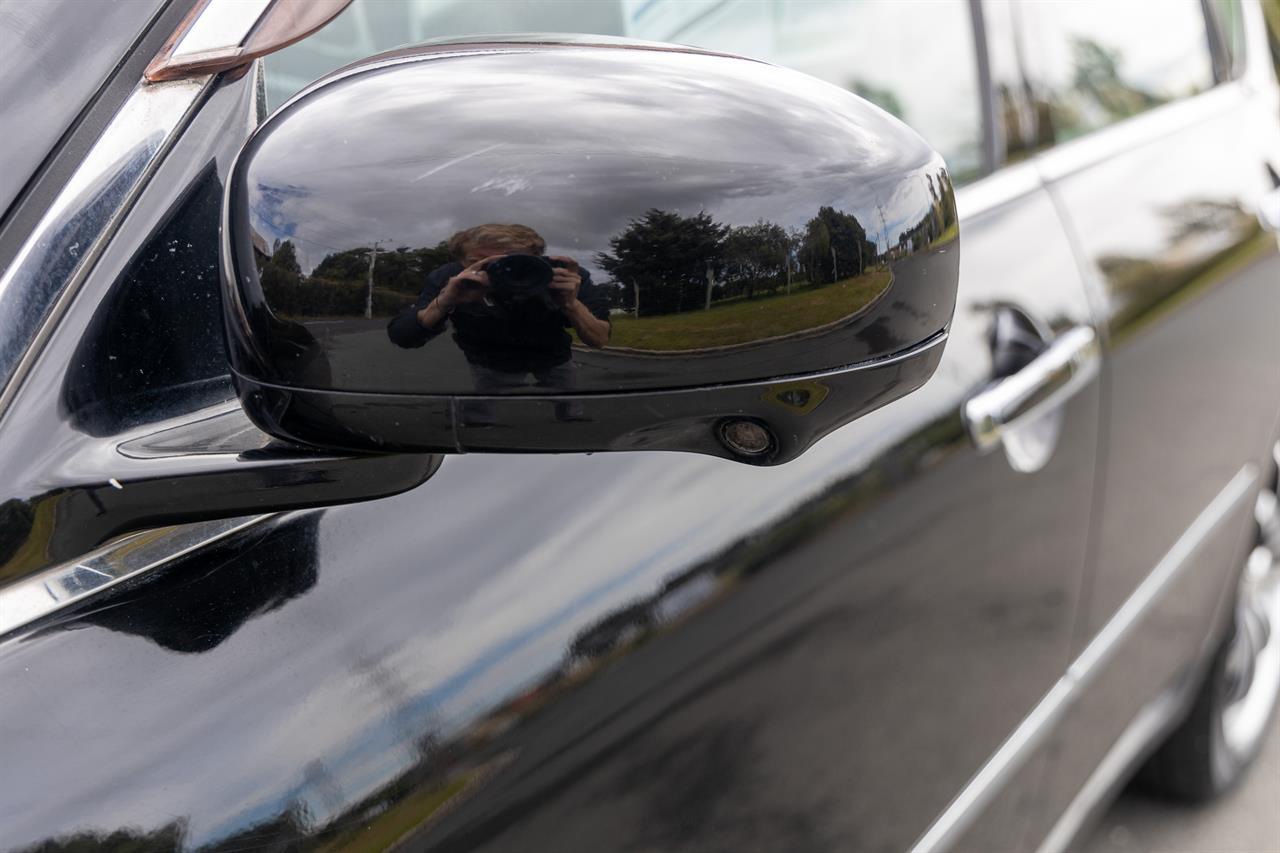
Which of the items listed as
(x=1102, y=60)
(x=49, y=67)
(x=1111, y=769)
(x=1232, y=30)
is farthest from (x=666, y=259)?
(x=1232, y=30)

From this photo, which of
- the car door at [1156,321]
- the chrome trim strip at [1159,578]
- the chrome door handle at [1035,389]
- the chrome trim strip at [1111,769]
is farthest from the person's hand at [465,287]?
the chrome trim strip at [1111,769]

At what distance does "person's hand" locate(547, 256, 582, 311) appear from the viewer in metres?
0.65

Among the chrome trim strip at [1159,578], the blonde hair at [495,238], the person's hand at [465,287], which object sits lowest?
the chrome trim strip at [1159,578]

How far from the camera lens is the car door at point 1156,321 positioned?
1743 mm

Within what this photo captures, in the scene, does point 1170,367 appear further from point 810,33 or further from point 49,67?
point 49,67

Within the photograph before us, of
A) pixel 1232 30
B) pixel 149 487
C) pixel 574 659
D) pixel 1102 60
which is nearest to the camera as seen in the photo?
pixel 149 487

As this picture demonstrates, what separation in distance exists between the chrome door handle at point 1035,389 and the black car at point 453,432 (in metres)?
0.11

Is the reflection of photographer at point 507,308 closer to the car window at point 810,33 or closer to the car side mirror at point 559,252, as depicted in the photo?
the car side mirror at point 559,252

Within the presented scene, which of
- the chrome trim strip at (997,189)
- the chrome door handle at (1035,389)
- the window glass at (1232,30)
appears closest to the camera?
the chrome door handle at (1035,389)

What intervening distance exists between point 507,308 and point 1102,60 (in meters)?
1.69

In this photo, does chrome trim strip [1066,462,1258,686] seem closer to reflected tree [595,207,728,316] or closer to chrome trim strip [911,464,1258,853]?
chrome trim strip [911,464,1258,853]

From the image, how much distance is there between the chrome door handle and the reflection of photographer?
85 centimetres

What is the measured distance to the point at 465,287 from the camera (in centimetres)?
65

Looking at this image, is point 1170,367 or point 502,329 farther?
point 1170,367
